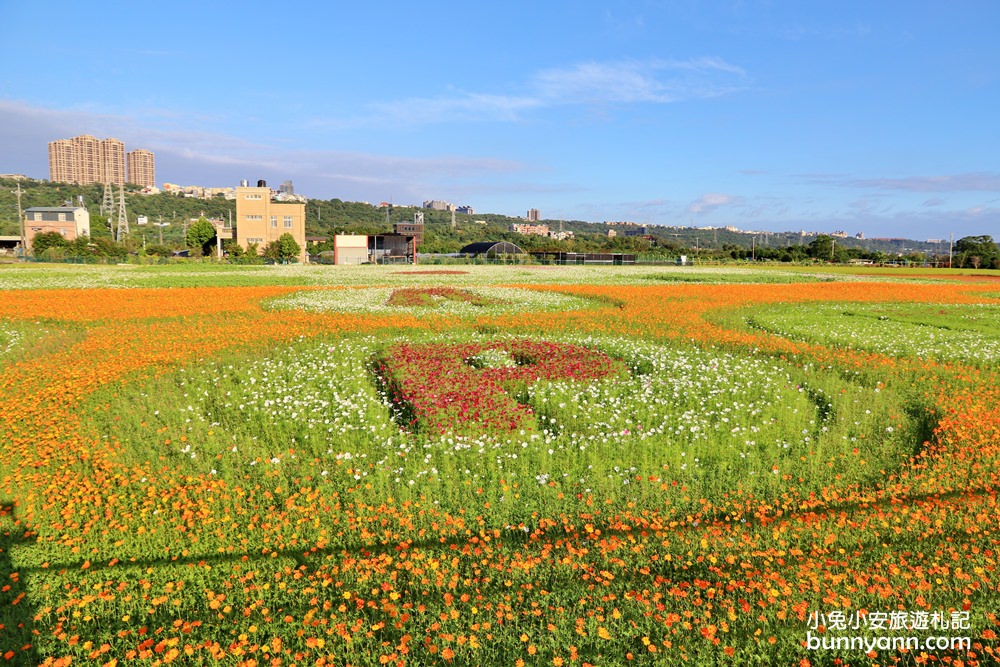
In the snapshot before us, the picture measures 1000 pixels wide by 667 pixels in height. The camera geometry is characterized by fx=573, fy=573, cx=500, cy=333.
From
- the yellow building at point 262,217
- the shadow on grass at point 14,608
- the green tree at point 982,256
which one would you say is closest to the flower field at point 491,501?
the shadow on grass at point 14,608

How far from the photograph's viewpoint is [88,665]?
5.07 metres

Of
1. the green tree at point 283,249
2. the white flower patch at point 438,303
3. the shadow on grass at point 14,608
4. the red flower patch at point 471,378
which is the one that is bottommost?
the shadow on grass at point 14,608


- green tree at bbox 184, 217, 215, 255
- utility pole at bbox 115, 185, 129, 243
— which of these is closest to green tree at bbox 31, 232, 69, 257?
green tree at bbox 184, 217, 215, 255

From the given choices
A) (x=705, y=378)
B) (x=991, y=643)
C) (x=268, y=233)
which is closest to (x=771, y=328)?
(x=705, y=378)

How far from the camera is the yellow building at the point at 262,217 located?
4478 inches

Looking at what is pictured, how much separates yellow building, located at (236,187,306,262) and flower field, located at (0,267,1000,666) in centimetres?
10439

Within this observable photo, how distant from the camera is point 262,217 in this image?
115 m

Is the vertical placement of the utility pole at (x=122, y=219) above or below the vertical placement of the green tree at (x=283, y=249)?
above

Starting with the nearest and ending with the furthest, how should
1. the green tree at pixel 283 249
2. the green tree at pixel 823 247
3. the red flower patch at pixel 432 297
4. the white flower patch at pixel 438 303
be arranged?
1. the white flower patch at pixel 438 303
2. the red flower patch at pixel 432 297
3. the green tree at pixel 283 249
4. the green tree at pixel 823 247

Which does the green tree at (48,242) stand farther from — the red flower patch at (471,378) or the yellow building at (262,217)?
the red flower patch at (471,378)

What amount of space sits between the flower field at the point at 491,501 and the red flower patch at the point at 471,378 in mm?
96

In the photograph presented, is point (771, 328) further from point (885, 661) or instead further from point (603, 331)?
point (885, 661)

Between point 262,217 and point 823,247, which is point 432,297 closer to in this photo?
point 262,217

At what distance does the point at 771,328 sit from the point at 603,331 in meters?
7.42
